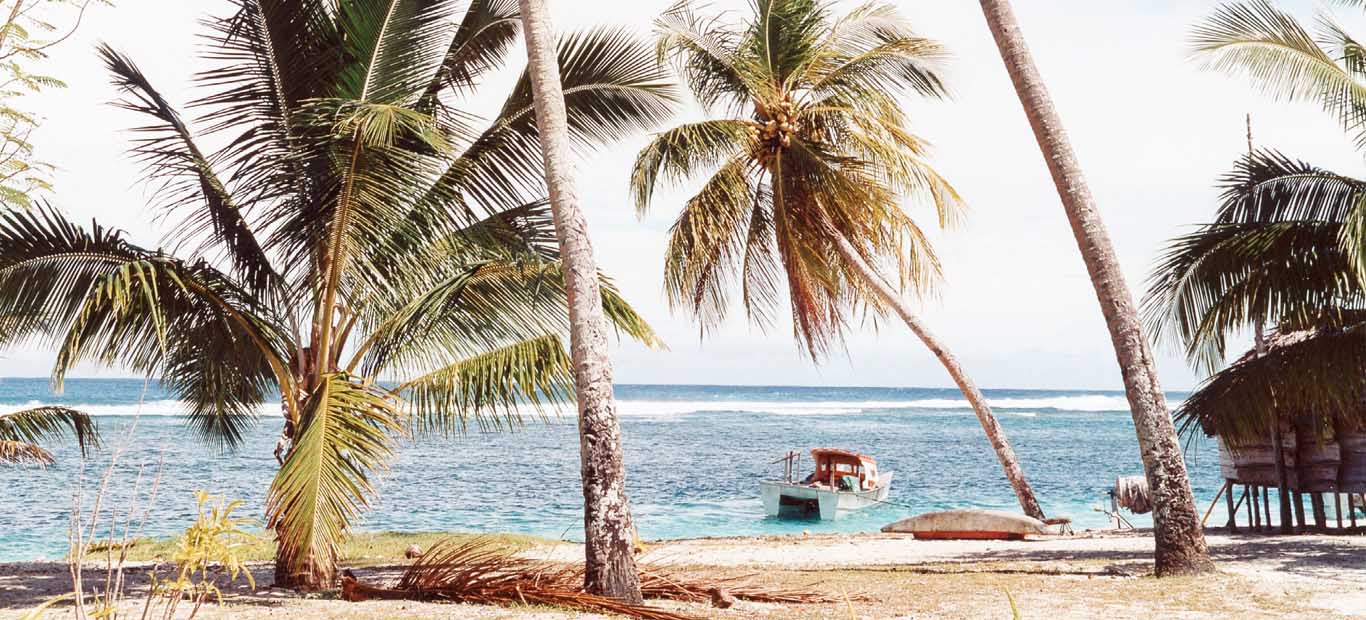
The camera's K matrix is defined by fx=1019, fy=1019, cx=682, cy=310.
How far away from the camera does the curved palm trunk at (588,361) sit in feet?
25.2

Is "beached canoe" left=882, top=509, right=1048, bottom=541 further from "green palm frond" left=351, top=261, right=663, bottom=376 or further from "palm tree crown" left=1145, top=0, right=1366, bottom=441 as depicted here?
"green palm frond" left=351, top=261, right=663, bottom=376

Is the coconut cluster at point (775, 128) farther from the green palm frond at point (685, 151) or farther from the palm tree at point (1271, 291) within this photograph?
the palm tree at point (1271, 291)

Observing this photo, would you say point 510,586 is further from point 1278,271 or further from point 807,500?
point 807,500

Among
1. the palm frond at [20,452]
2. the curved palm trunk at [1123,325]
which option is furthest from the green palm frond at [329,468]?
the curved palm trunk at [1123,325]

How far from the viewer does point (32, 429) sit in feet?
35.0

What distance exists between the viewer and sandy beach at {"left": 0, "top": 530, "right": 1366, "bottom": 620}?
7.66 m

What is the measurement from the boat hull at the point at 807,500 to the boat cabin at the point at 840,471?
0.51 metres

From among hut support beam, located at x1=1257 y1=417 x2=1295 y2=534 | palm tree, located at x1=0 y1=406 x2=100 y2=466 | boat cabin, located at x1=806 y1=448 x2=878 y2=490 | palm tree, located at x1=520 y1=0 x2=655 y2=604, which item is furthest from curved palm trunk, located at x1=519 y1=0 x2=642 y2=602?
boat cabin, located at x1=806 y1=448 x2=878 y2=490

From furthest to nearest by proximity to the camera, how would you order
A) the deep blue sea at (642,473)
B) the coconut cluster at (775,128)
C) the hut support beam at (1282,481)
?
the deep blue sea at (642,473) < the coconut cluster at (775,128) < the hut support beam at (1282,481)

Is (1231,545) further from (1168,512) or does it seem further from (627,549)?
(627,549)

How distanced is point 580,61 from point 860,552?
289 inches

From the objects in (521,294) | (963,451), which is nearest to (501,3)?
(521,294)

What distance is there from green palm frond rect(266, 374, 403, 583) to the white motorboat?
17.7m

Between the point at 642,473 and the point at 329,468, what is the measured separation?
2905 cm
